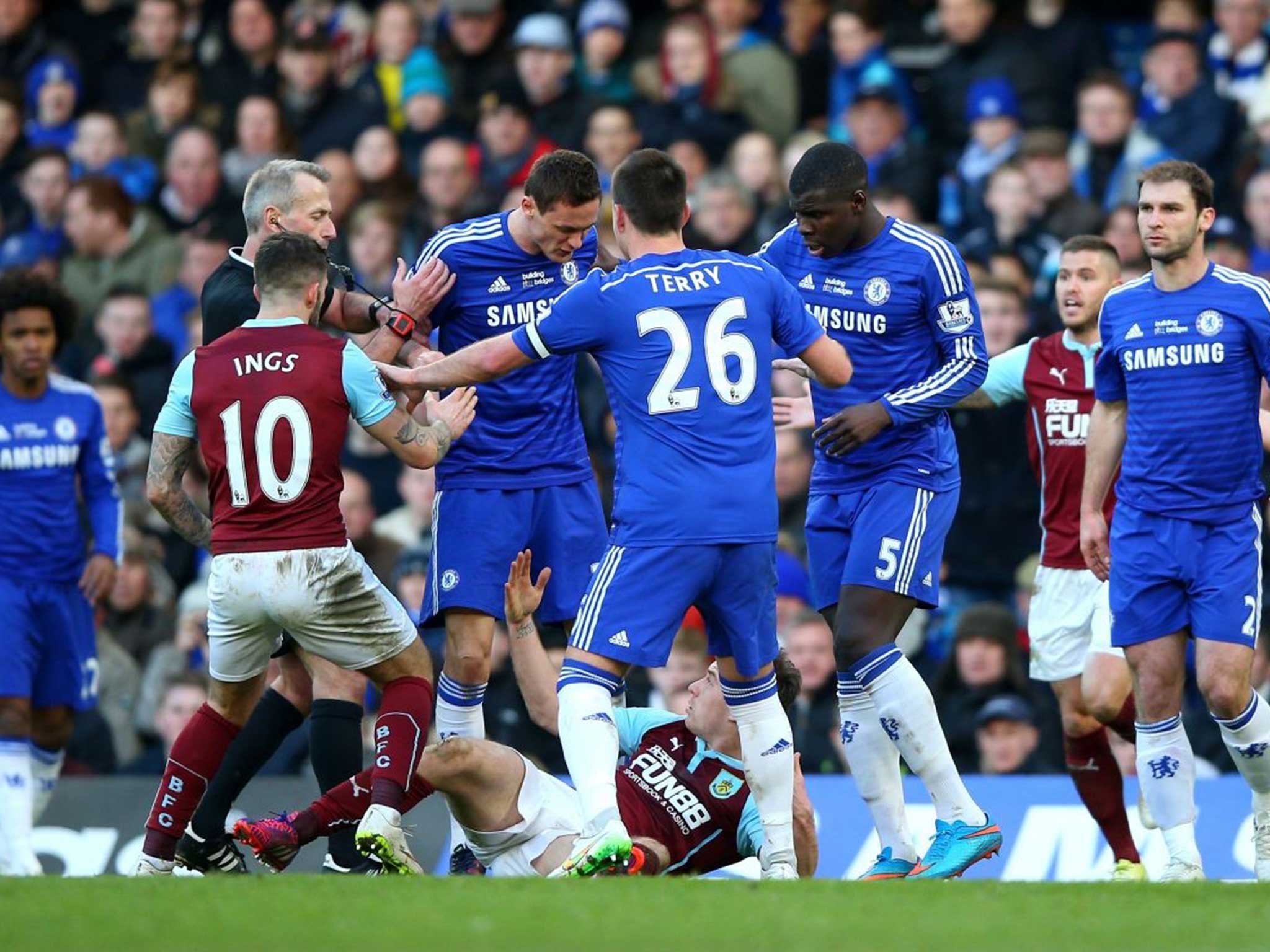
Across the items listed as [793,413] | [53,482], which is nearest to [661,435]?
[793,413]

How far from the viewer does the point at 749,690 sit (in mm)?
8430

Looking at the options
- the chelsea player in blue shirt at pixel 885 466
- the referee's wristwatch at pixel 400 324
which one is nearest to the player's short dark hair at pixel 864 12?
the chelsea player in blue shirt at pixel 885 466

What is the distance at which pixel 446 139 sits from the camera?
53.1ft

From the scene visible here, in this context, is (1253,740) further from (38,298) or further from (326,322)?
(38,298)

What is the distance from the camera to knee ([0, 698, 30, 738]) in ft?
37.2

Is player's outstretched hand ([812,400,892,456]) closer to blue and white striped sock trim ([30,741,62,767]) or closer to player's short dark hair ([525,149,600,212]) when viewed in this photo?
player's short dark hair ([525,149,600,212])

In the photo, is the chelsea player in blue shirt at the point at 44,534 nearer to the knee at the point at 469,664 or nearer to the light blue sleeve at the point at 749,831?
the knee at the point at 469,664

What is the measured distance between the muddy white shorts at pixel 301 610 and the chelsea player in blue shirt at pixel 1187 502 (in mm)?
2972

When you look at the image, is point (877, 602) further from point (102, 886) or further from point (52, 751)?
point (52, 751)

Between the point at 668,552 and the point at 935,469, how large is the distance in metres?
1.62

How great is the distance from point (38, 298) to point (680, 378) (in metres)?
4.85

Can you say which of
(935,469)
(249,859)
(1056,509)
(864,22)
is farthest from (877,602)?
(864,22)

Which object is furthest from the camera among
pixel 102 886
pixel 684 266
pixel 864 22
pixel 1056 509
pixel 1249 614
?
pixel 864 22

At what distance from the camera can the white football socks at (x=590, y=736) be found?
8.02 metres
